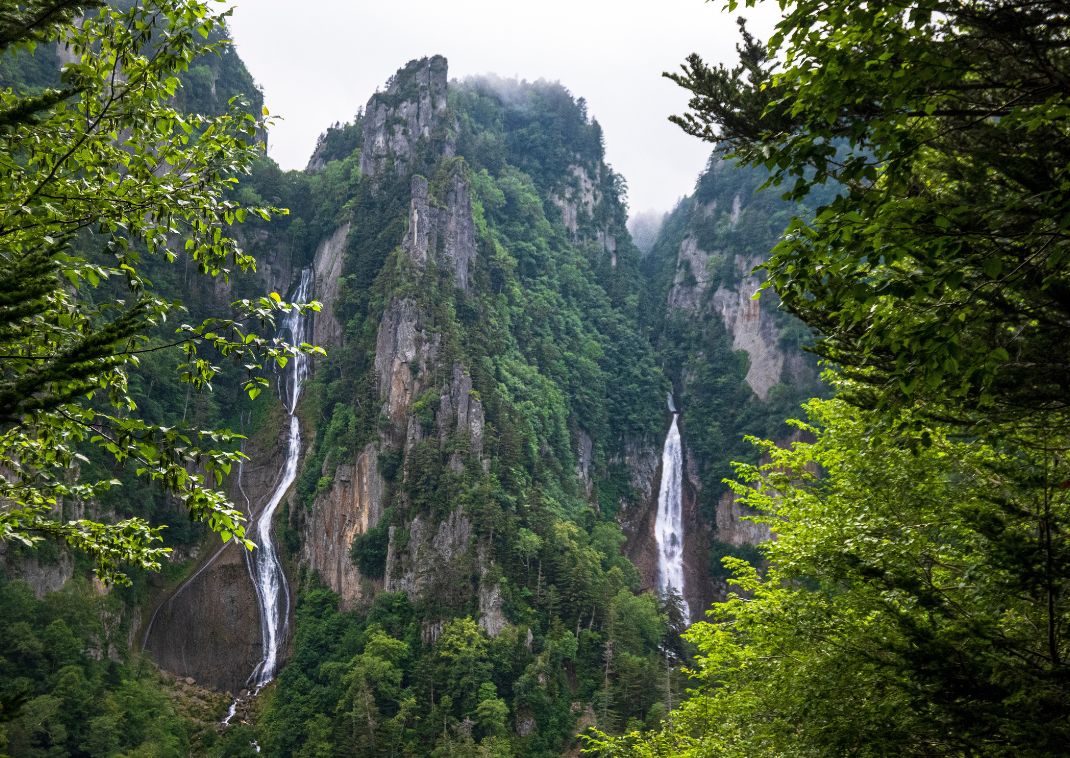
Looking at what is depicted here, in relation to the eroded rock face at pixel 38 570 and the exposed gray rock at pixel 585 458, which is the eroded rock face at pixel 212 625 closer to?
the eroded rock face at pixel 38 570

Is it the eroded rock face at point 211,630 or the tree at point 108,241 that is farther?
the eroded rock face at point 211,630

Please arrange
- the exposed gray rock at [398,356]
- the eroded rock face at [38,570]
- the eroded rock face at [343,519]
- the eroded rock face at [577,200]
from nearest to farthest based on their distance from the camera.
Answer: the eroded rock face at [38,570] < the eroded rock face at [343,519] < the exposed gray rock at [398,356] < the eroded rock face at [577,200]

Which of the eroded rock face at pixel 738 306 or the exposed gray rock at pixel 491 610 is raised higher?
the eroded rock face at pixel 738 306

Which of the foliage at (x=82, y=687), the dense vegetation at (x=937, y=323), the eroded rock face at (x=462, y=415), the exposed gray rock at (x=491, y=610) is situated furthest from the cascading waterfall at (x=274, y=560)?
the dense vegetation at (x=937, y=323)

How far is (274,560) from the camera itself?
55219 mm

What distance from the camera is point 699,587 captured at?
68125 mm

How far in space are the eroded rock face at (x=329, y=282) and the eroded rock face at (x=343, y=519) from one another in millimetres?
16916

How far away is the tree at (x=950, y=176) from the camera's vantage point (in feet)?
12.9

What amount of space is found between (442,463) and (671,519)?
31.4 metres

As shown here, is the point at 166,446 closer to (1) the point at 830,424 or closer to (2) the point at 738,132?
(2) the point at 738,132

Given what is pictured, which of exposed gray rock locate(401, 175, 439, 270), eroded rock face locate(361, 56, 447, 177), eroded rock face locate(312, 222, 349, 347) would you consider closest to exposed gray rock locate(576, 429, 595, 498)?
exposed gray rock locate(401, 175, 439, 270)

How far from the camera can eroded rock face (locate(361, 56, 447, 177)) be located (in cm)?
7850

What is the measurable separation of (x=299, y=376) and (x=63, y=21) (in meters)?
67.8

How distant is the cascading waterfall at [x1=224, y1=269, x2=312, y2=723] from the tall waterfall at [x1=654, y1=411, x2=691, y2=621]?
34.3m
